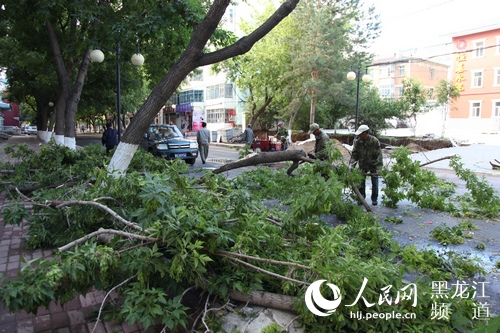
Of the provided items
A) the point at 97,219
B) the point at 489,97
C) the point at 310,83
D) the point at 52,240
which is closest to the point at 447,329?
the point at 97,219

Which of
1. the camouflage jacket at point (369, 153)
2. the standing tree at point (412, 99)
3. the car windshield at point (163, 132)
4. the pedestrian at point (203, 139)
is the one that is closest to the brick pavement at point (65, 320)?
the camouflage jacket at point (369, 153)

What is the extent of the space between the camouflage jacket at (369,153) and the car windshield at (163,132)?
9248 millimetres

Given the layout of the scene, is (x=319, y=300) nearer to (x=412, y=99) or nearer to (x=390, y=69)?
(x=412, y=99)

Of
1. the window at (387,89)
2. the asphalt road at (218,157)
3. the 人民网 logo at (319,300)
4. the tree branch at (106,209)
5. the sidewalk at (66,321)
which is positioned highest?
the window at (387,89)

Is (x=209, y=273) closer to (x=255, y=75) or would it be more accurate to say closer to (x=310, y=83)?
(x=310, y=83)

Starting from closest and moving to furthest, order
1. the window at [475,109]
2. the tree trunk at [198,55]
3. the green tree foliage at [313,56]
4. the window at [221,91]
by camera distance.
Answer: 1. the tree trunk at [198,55]
2. the green tree foliage at [313,56]
3. the window at [475,109]
4. the window at [221,91]

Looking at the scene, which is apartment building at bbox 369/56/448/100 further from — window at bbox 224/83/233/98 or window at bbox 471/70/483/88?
window at bbox 224/83/233/98

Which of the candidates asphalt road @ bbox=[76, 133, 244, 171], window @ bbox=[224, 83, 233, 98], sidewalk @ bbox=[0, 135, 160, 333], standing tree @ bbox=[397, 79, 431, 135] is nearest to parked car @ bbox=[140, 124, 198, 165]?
asphalt road @ bbox=[76, 133, 244, 171]

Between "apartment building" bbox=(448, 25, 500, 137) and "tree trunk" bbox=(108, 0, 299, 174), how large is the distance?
2981 cm

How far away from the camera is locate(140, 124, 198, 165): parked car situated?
46.3 ft

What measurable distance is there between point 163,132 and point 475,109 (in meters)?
31.5

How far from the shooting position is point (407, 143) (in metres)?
23.3

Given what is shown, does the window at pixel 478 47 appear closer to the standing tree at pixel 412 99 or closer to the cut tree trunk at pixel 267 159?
the standing tree at pixel 412 99

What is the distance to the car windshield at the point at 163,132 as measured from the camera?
14877mm
